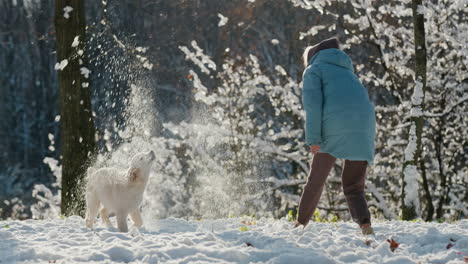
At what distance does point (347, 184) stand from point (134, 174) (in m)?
2.00

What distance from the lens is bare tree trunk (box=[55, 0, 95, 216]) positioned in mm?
7918

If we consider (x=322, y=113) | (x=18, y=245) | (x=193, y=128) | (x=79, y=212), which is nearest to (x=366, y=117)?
(x=322, y=113)

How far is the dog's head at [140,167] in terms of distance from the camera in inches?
215

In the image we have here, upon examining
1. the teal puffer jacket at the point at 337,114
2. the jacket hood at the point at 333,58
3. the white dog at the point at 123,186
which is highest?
the jacket hood at the point at 333,58

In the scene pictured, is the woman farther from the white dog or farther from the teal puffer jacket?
the white dog

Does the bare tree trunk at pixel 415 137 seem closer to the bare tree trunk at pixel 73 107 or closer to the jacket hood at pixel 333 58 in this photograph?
the jacket hood at pixel 333 58

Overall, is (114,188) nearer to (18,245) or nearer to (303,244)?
(18,245)

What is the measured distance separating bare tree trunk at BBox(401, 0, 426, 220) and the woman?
367 centimetres

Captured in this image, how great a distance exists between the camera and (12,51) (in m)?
22.4

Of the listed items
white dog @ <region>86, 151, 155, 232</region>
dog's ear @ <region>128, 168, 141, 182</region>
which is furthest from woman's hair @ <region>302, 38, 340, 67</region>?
dog's ear @ <region>128, 168, 141, 182</region>

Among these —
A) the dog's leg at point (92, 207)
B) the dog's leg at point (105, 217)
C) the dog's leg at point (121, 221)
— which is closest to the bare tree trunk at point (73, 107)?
the dog's leg at point (105, 217)

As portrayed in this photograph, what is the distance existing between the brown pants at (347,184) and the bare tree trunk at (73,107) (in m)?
3.87

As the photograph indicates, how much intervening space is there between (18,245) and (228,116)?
9808mm

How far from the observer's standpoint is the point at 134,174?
215 inches
